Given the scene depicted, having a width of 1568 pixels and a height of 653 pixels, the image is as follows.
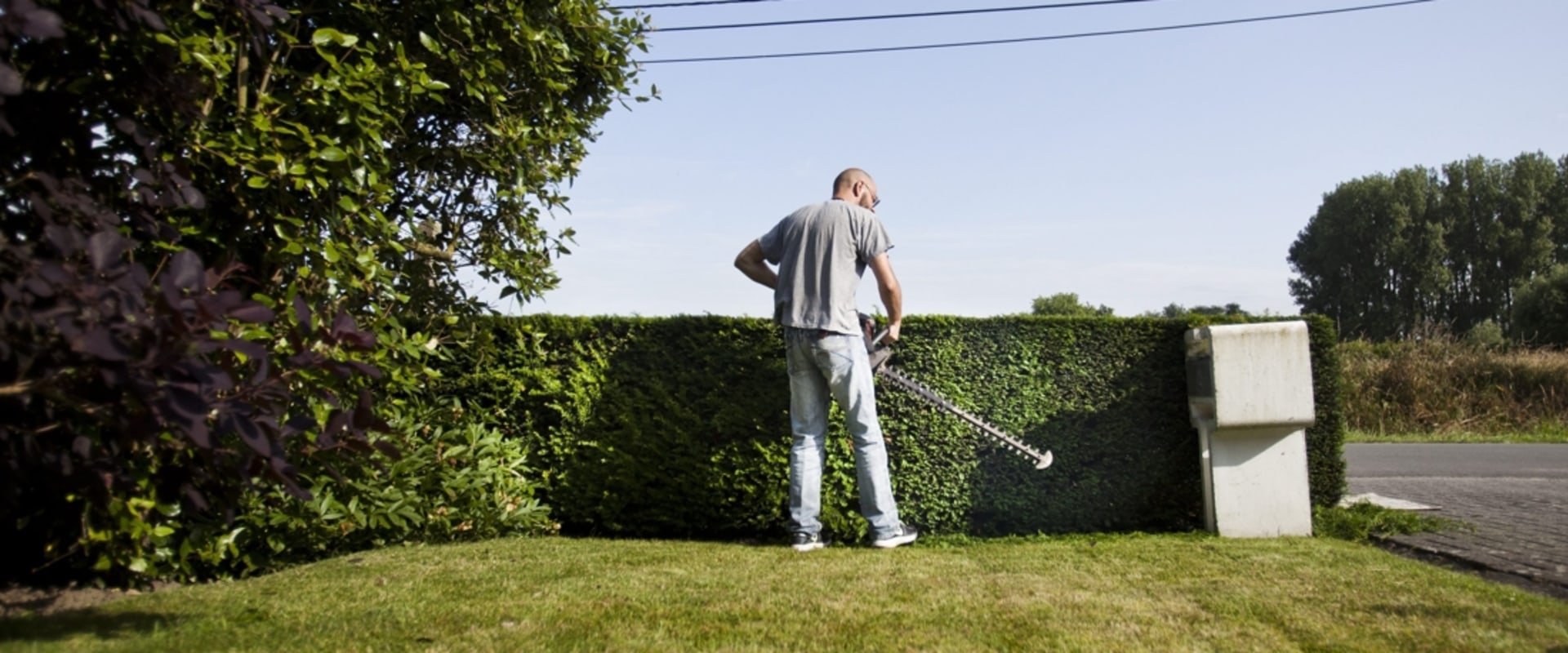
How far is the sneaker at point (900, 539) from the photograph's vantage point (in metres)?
5.46

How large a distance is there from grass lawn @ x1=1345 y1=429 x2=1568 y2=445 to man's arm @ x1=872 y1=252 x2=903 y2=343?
11758mm

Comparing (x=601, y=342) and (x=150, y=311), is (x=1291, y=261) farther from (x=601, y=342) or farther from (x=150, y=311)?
(x=150, y=311)

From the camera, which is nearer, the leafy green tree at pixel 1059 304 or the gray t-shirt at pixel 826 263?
the gray t-shirt at pixel 826 263

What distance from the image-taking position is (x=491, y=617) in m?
3.54

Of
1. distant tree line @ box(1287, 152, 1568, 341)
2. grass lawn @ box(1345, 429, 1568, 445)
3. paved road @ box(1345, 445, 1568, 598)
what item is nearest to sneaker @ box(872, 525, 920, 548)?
paved road @ box(1345, 445, 1568, 598)

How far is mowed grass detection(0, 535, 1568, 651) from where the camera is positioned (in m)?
3.28

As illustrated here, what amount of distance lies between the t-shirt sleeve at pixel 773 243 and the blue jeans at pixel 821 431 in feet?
1.42

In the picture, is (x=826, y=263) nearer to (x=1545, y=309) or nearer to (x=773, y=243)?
(x=773, y=243)

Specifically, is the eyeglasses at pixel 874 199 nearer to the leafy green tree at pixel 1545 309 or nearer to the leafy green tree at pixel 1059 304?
the leafy green tree at pixel 1059 304

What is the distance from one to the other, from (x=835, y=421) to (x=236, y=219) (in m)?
3.06

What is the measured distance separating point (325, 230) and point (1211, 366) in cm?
431

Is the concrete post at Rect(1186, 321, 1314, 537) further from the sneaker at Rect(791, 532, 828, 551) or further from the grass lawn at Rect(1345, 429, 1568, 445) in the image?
the grass lawn at Rect(1345, 429, 1568, 445)

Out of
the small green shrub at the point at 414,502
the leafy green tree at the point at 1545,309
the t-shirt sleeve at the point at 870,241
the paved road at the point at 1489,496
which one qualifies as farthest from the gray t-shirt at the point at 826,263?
the leafy green tree at the point at 1545,309

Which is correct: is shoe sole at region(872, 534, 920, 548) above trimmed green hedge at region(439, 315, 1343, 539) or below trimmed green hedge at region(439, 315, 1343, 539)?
below
